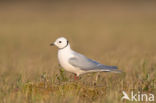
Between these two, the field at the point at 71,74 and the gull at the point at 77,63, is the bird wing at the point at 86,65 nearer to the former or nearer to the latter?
the gull at the point at 77,63

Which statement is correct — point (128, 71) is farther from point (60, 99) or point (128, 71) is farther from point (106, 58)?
point (60, 99)

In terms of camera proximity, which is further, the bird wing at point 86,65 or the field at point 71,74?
the bird wing at point 86,65

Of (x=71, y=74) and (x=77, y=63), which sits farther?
(x=71, y=74)

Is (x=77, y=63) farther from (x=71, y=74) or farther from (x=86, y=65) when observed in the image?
(x=71, y=74)

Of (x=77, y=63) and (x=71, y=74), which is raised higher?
(x=77, y=63)

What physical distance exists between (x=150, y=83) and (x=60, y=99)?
2.05 metres

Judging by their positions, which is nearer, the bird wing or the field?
the field

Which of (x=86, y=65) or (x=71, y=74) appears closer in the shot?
(x=86, y=65)

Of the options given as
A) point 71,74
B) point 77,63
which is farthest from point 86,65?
point 71,74

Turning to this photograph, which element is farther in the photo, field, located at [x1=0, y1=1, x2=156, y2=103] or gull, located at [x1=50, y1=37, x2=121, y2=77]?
gull, located at [x1=50, y1=37, x2=121, y2=77]

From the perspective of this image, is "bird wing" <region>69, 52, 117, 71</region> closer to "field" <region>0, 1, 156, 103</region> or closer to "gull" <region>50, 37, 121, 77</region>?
"gull" <region>50, 37, 121, 77</region>

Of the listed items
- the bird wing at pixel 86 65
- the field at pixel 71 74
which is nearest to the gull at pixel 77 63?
the bird wing at pixel 86 65

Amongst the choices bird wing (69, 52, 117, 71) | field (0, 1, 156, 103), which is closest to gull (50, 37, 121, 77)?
bird wing (69, 52, 117, 71)

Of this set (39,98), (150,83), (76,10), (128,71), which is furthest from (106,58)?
(76,10)
